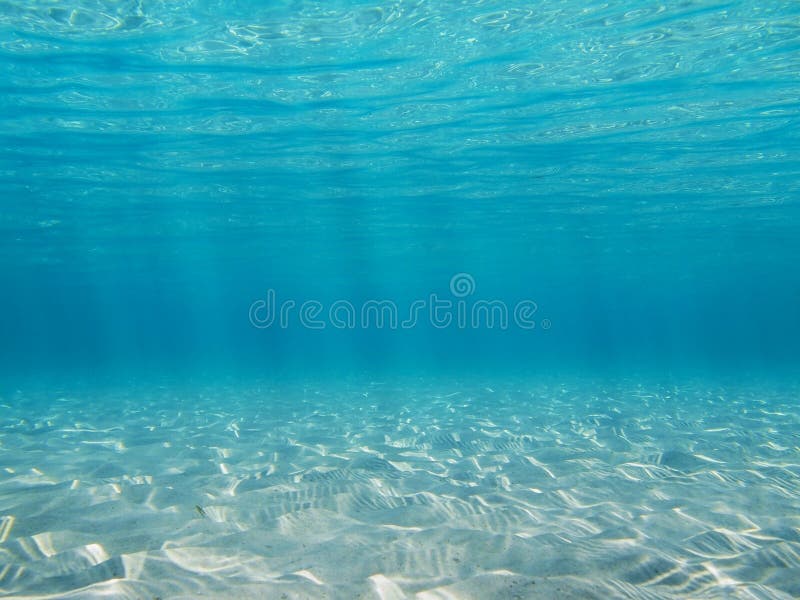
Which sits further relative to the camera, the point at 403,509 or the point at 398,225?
the point at 398,225

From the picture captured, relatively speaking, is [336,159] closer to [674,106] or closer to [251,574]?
[674,106]

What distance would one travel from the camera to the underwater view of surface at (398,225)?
4402mm

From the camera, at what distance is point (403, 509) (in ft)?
18.9

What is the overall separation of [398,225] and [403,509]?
89.3 feet

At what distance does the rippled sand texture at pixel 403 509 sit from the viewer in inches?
153

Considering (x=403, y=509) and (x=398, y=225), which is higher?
(x=398, y=225)

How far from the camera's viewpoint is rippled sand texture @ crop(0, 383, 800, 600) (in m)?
3.88

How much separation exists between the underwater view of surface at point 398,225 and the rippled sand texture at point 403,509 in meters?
0.04

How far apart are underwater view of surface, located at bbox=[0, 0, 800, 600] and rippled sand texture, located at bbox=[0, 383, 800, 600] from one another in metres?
0.04

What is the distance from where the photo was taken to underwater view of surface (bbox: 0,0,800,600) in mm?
4402

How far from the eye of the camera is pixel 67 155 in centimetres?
1853

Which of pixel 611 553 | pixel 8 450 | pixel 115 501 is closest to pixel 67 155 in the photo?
pixel 8 450

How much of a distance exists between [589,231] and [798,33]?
76.9 feet

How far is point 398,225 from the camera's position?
106 ft
